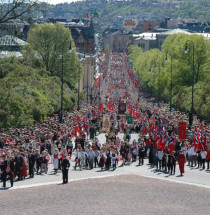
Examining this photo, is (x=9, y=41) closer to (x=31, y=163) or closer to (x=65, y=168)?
(x=31, y=163)

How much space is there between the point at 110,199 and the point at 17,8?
17.4 meters

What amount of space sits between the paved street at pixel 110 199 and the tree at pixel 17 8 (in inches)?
499

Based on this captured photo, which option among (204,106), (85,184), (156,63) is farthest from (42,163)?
(156,63)

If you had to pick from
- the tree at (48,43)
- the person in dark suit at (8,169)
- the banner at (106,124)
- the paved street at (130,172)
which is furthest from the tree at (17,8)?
the tree at (48,43)

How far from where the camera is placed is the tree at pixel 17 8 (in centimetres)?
4026

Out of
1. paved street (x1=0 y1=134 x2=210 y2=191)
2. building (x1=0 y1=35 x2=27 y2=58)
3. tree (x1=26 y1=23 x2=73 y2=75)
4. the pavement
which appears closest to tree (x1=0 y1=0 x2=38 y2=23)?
building (x1=0 y1=35 x2=27 y2=58)

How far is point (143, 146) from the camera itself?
39.9 meters

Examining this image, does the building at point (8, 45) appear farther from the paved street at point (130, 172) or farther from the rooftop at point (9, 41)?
the paved street at point (130, 172)

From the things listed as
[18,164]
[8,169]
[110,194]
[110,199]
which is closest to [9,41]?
[18,164]

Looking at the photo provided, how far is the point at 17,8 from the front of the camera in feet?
135

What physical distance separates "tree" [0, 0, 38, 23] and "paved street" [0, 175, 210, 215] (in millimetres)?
12672

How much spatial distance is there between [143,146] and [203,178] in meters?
7.32

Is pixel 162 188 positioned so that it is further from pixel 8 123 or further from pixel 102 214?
pixel 8 123

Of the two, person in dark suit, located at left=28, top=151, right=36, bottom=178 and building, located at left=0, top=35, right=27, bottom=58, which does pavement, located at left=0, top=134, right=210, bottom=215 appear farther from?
building, located at left=0, top=35, right=27, bottom=58
